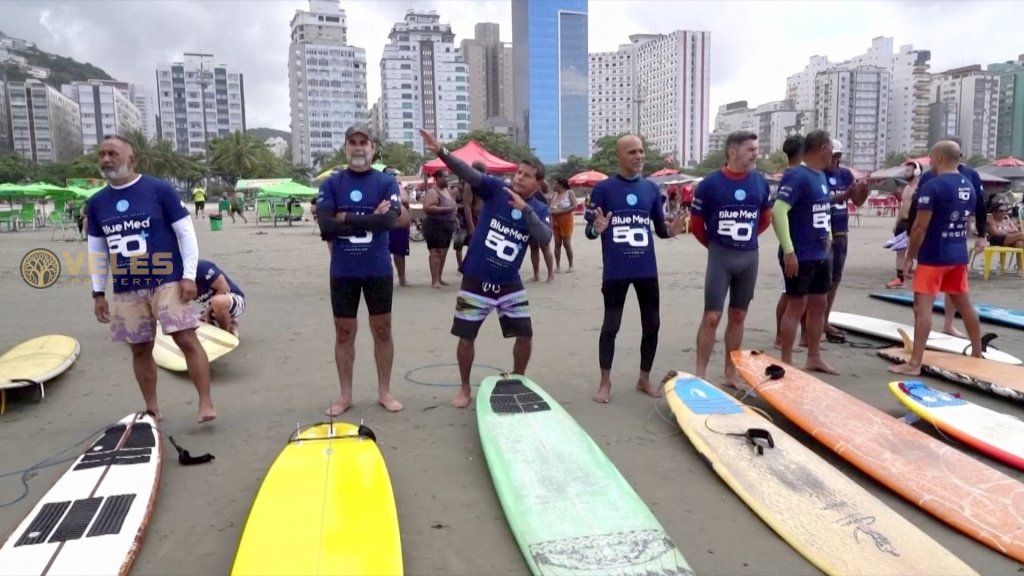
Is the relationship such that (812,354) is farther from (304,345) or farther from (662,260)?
(662,260)

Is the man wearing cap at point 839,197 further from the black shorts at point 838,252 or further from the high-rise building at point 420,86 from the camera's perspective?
the high-rise building at point 420,86

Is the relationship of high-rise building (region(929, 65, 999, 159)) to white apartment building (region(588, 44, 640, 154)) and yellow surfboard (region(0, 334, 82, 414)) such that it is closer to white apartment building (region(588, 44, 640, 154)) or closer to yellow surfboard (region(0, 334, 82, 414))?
white apartment building (region(588, 44, 640, 154))

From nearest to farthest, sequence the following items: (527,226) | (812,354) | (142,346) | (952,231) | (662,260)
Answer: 1. (142,346)
2. (527,226)
3. (952,231)
4. (812,354)
5. (662,260)

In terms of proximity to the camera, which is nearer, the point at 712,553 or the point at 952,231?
the point at 712,553

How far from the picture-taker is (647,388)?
5.01 m

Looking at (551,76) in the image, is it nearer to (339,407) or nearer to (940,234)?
(940,234)

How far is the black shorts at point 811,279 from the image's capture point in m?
5.23

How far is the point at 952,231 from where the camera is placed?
5172 mm

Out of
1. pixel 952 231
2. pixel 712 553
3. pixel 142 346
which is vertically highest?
pixel 952 231

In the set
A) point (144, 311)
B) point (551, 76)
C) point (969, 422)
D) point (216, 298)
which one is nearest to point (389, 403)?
point (144, 311)

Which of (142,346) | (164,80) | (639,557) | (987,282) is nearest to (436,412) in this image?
(142,346)

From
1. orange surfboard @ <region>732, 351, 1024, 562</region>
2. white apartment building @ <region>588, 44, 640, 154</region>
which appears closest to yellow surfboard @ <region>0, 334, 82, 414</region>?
orange surfboard @ <region>732, 351, 1024, 562</region>

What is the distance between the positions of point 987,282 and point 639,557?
34.6 ft

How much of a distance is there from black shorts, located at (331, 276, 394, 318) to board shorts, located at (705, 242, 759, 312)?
7.77ft
